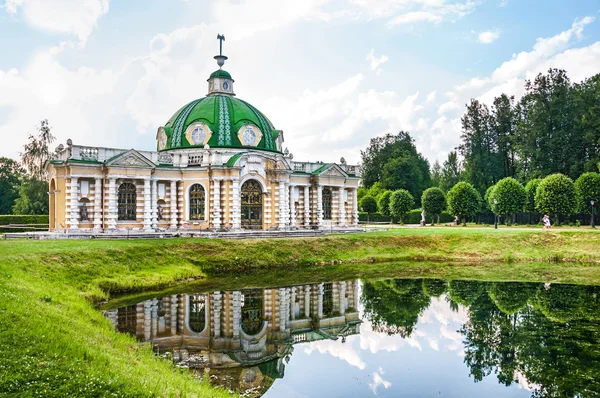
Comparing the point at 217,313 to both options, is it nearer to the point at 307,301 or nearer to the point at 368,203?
the point at 307,301

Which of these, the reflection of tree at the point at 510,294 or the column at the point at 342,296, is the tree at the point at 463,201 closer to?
the reflection of tree at the point at 510,294

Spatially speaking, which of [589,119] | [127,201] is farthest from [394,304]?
[589,119]

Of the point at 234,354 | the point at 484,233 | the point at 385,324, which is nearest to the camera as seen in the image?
the point at 234,354

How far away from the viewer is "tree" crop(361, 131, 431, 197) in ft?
277

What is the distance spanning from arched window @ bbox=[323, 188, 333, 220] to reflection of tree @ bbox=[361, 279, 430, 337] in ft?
68.7

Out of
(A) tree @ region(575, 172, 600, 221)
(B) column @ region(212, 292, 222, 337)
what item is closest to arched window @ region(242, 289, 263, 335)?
(B) column @ region(212, 292, 222, 337)

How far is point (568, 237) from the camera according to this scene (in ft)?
127

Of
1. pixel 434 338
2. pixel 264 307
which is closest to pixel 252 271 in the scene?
pixel 264 307

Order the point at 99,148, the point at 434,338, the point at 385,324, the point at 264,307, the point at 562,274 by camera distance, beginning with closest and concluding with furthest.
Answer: the point at 434,338, the point at 385,324, the point at 264,307, the point at 562,274, the point at 99,148

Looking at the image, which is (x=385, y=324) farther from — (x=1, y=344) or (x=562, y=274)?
(x=562, y=274)

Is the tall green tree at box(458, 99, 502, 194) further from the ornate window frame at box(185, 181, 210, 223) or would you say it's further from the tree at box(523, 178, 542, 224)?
the ornate window frame at box(185, 181, 210, 223)

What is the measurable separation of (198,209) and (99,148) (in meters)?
8.76

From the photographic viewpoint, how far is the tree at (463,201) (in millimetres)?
62594

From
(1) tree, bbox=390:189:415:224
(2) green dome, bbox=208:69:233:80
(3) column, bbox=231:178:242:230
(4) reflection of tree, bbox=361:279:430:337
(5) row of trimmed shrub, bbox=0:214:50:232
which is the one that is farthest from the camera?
(1) tree, bbox=390:189:415:224
